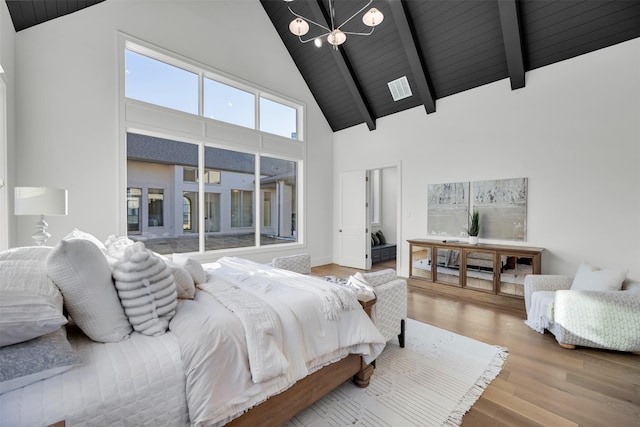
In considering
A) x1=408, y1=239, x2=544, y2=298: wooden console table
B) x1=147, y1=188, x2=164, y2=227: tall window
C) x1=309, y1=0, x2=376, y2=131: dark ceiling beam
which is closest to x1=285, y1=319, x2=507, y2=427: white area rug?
x1=408, y1=239, x2=544, y2=298: wooden console table

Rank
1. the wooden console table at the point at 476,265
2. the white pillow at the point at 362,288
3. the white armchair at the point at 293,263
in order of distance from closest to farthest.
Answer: the white pillow at the point at 362,288 → the white armchair at the point at 293,263 → the wooden console table at the point at 476,265

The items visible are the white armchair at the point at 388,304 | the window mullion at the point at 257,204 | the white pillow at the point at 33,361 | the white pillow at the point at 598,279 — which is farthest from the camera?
the window mullion at the point at 257,204

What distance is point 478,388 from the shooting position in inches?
76.4

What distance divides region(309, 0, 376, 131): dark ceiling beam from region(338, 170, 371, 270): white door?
1.15 meters

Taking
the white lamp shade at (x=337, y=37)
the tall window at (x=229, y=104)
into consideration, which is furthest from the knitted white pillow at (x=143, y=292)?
the tall window at (x=229, y=104)

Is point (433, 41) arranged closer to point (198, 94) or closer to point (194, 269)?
point (198, 94)

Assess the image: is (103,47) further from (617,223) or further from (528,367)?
(617,223)

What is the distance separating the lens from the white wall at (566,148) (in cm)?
323

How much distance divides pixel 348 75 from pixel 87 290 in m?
5.12

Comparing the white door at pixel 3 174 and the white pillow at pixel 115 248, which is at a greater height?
the white door at pixel 3 174

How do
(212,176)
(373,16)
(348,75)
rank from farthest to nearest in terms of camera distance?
(348,75), (212,176), (373,16)

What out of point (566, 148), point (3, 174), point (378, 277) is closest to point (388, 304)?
point (378, 277)

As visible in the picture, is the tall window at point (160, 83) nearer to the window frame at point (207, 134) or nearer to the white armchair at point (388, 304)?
the window frame at point (207, 134)

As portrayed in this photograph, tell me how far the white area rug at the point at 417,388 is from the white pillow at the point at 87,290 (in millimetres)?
1194
